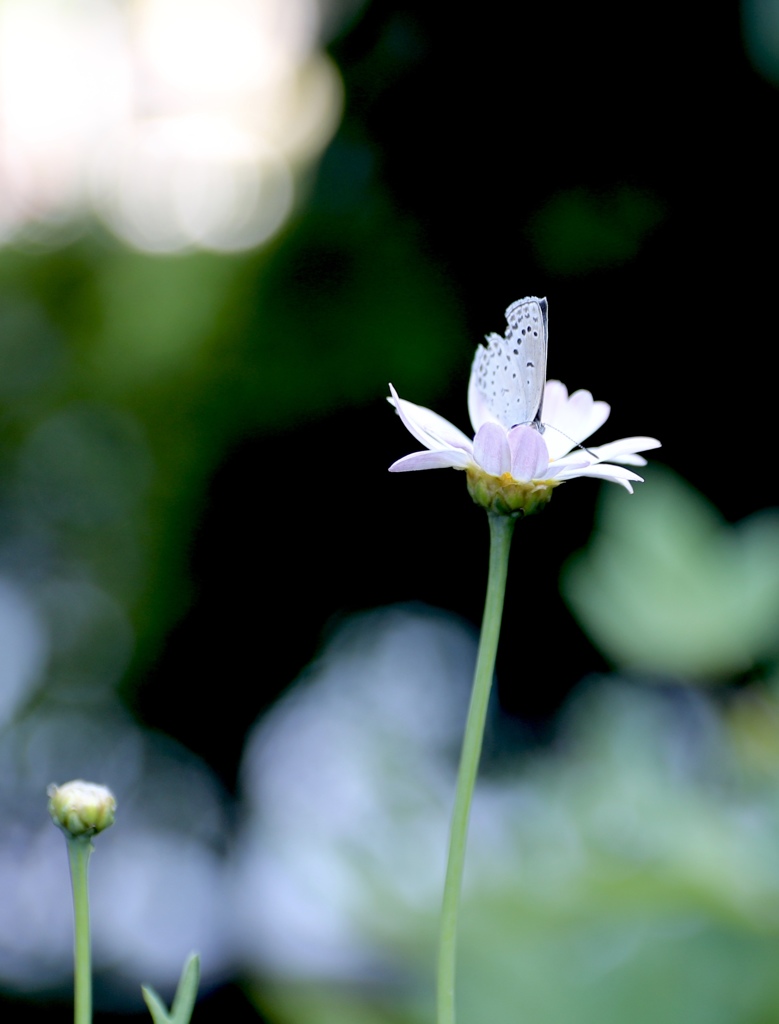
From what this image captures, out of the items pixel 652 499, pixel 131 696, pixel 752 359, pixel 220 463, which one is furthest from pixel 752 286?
pixel 131 696

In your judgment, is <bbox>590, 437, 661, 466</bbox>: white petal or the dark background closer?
<bbox>590, 437, 661, 466</bbox>: white petal

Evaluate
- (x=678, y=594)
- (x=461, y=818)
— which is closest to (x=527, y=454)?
(x=461, y=818)

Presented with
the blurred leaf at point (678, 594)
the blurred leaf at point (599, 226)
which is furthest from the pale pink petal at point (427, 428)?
the blurred leaf at point (599, 226)

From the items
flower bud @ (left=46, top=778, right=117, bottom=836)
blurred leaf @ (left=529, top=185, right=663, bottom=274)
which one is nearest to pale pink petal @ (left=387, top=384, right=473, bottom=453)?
flower bud @ (left=46, top=778, right=117, bottom=836)

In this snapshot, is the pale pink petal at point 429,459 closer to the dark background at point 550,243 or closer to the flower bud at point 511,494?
the flower bud at point 511,494

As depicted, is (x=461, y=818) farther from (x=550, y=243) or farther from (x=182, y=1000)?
(x=550, y=243)

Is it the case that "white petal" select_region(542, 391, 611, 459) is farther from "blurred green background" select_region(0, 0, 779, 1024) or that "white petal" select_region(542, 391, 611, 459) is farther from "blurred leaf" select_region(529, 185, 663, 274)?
"blurred leaf" select_region(529, 185, 663, 274)
